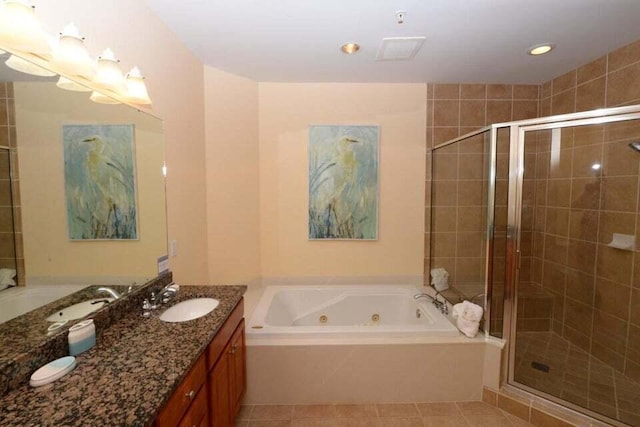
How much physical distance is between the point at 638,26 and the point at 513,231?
1525 millimetres

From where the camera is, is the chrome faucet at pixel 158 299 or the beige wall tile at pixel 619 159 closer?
the chrome faucet at pixel 158 299

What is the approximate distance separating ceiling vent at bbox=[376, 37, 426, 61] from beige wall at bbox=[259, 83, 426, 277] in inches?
20.3

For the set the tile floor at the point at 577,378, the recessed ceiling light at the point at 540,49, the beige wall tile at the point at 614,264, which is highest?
the recessed ceiling light at the point at 540,49

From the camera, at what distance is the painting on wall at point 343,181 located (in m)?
2.63

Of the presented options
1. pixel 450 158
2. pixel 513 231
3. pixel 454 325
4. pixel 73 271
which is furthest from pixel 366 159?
pixel 73 271

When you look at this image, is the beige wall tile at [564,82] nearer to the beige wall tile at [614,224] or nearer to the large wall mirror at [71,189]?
the beige wall tile at [614,224]

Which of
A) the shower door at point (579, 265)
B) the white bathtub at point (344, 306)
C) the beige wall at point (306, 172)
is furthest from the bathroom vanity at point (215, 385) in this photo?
the shower door at point (579, 265)

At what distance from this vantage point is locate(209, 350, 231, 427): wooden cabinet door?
1.24 m

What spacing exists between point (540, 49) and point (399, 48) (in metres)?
1.08

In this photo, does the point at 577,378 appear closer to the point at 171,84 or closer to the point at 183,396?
the point at 183,396

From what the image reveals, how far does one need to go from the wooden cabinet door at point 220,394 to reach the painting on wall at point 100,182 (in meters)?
0.82

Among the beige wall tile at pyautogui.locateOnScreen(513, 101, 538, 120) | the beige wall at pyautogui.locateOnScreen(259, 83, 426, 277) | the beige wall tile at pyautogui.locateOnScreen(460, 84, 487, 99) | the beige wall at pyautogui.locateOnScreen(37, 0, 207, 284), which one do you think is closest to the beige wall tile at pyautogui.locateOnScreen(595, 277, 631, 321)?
the beige wall at pyautogui.locateOnScreen(259, 83, 426, 277)

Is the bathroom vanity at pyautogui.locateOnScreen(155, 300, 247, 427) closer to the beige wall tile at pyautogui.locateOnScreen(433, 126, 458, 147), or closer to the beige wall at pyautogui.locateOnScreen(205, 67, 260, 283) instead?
the beige wall at pyautogui.locateOnScreen(205, 67, 260, 283)

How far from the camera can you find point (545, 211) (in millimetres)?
2332
